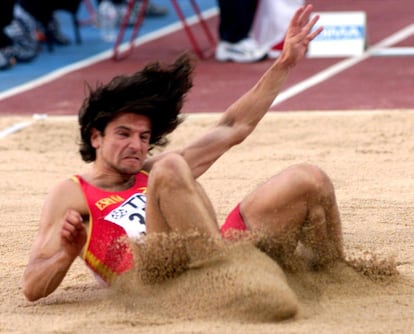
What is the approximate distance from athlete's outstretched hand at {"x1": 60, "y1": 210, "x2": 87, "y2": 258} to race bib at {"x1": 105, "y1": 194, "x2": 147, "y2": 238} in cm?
28

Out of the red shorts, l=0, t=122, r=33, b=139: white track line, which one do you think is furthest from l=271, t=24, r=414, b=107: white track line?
the red shorts

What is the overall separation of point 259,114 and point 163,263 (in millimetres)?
961

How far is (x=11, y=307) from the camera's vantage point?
486 cm

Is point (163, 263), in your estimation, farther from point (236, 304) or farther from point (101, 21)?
point (101, 21)

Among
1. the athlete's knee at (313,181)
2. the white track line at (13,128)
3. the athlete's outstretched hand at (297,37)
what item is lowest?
the white track line at (13,128)

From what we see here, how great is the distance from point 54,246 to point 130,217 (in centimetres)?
34

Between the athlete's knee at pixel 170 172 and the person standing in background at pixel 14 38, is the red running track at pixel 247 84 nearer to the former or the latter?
the person standing in background at pixel 14 38

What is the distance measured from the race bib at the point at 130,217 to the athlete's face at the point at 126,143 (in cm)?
14

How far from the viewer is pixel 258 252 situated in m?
4.57

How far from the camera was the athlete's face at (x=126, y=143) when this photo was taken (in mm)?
4789

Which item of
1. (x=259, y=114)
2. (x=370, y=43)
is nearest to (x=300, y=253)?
(x=259, y=114)

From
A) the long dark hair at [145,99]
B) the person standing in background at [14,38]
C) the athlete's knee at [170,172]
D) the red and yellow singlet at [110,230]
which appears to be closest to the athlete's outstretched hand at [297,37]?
the long dark hair at [145,99]

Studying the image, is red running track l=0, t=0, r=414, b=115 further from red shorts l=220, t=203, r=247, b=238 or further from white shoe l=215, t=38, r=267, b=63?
red shorts l=220, t=203, r=247, b=238

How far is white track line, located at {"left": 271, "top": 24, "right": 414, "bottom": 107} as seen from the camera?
32.0ft
